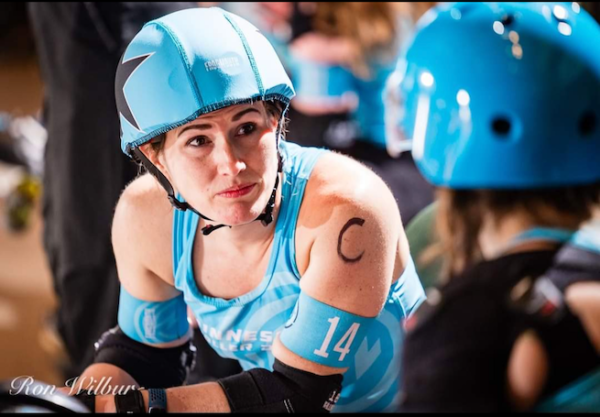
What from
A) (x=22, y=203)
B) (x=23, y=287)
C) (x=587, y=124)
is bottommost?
(x=23, y=287)

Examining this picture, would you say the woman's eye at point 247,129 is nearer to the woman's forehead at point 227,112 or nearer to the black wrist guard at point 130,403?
the woman's forehead at point 227,112

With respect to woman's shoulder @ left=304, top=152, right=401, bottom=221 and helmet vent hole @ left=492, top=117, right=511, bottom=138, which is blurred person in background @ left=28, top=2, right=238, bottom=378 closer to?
woman's shoulder @ left=304, top=152, right=401, bottom=221

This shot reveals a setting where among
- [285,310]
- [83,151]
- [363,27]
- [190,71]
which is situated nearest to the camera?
[190,71]

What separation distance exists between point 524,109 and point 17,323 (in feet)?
4.54

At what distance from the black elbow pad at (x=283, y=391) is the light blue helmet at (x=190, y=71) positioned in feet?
1.01

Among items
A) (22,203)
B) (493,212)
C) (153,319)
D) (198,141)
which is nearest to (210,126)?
(198,141)

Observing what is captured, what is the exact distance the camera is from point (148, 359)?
967 millimetres

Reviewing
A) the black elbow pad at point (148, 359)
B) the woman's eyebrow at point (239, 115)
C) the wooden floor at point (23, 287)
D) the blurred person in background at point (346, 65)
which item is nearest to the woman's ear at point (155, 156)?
the woman's eyebrow at point (239, 115)

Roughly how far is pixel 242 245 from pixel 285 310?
93mm

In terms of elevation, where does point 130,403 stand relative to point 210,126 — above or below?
below

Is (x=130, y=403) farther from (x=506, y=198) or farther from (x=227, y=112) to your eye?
(x=506, y=198)

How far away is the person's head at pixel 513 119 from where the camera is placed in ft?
3.41

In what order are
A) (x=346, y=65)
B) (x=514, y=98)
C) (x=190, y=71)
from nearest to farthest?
1. (x=190, y=71)
2. (x=514, y=98)
3. (x=346, y=65)

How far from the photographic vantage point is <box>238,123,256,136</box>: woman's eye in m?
0.83
